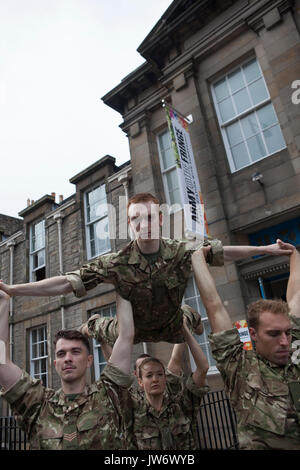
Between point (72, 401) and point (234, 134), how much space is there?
24.4 ft

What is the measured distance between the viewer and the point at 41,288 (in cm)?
264

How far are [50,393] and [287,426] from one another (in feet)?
6.12

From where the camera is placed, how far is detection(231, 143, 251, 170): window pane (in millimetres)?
8180

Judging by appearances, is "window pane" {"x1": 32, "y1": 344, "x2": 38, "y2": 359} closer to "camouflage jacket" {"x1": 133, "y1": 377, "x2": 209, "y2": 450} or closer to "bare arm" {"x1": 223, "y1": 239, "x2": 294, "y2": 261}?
"camouflage jacket" {"x1": 133, "y1": 377, "x2": 209, "y2": 450}

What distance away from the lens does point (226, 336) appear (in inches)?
90.9

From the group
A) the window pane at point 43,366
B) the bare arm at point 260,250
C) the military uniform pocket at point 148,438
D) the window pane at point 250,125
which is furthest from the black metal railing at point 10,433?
the window pane at point 250,125

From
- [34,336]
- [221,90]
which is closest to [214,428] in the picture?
[221,90]

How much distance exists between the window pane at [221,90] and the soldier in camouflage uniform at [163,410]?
7361 millimetres

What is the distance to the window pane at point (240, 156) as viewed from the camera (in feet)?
26.8

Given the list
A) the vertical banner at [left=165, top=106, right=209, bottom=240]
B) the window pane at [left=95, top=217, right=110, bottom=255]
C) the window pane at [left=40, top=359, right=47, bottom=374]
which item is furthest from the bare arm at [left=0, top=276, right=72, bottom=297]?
the window pane at [left=40, top=359, right=47, bottom=374]

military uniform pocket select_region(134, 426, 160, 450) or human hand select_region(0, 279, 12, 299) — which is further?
military uniform pocket select_region(134, 426, 160, 450)

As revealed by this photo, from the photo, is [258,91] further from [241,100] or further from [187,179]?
[187,179]

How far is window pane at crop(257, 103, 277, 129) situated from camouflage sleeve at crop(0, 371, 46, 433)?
7409mm

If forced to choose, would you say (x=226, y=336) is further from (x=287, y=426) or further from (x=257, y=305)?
(x=287, y=426)
